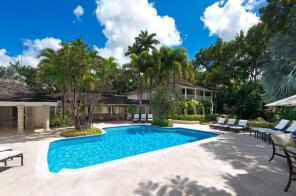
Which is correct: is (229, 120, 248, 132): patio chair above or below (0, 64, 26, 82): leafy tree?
below

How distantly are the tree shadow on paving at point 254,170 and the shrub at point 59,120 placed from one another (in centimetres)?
1492

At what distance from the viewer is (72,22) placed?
75.3 ft

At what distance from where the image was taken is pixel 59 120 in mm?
20297

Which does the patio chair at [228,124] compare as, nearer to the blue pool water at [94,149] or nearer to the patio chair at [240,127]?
the patio chair at [240,127]

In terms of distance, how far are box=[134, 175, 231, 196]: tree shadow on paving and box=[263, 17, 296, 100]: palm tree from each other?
14184mm

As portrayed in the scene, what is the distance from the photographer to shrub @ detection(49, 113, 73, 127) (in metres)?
20.0

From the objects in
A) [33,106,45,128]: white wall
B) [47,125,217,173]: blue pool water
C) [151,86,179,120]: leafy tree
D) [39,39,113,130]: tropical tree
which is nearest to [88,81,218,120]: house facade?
[151,86,179,120]: leafy tree

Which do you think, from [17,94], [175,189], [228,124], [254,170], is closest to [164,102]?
[228,124]

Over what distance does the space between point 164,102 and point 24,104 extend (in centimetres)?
1314

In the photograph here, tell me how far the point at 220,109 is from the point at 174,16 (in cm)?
1945

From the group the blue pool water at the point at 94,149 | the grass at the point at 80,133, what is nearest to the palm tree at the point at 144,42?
the blue pool water at the point at 94,149

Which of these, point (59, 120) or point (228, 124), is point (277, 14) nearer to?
point (228, 124)

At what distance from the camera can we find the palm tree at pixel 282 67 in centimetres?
1616

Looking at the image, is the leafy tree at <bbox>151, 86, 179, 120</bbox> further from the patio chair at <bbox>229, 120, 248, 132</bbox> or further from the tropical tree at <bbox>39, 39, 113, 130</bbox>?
the tropical tree at <bbox>39, 39, 113, 130</bbox>
